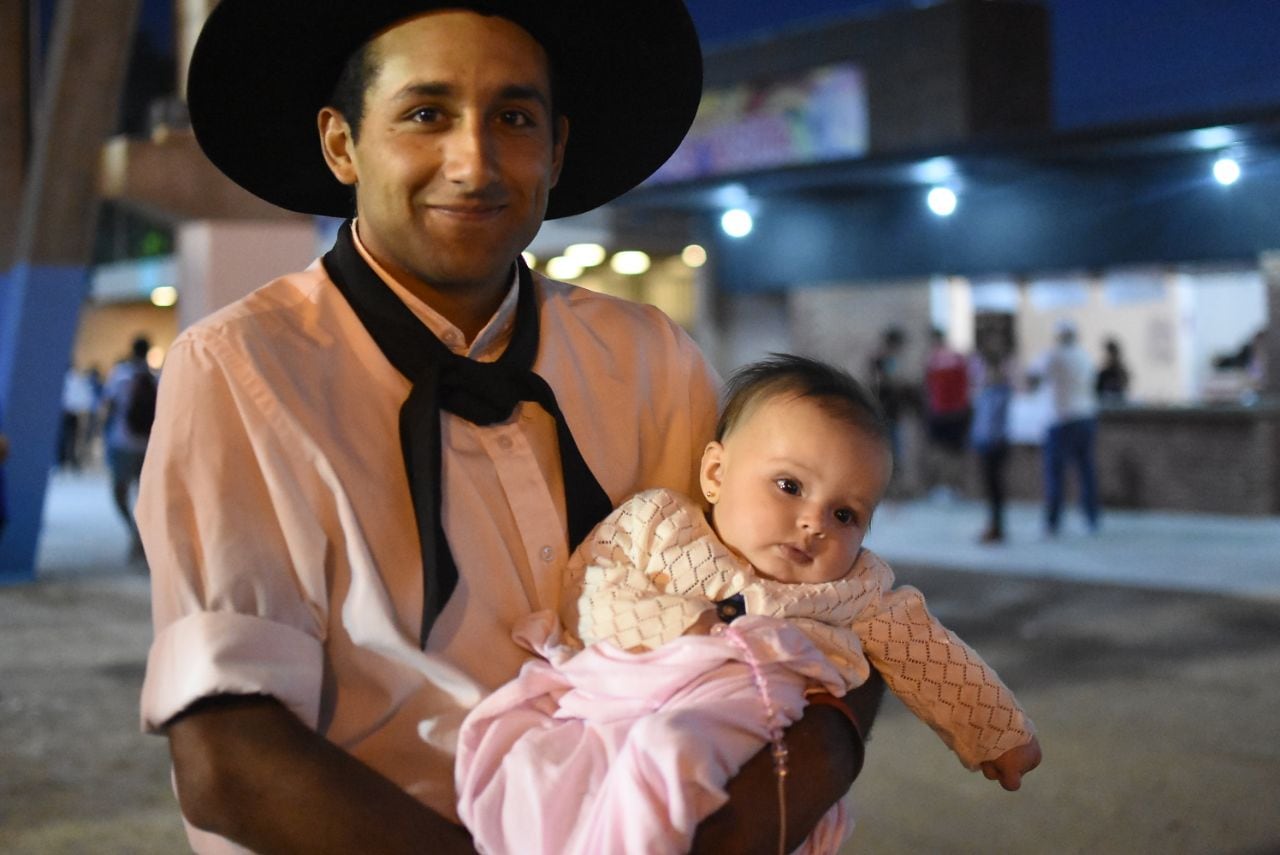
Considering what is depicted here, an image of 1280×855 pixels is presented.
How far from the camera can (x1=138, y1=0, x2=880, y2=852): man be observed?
4.63ft

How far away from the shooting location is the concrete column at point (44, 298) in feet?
31.1

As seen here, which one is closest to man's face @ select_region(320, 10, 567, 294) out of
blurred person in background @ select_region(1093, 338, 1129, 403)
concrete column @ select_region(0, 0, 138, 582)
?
concrete column @ select_region(0, 0, 138, 582)

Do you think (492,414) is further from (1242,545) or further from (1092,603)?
(1242,545)

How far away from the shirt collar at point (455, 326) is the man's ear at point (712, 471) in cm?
32

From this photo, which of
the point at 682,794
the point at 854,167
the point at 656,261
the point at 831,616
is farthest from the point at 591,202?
the point at 656,261

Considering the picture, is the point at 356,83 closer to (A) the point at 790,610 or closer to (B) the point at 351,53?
(B) the point at 351,53

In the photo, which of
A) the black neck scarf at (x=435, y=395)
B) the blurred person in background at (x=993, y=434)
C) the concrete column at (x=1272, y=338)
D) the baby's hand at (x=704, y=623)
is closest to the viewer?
the black neck scarf at (x=435, y=395)

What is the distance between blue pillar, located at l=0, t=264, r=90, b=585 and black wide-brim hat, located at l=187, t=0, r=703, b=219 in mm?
8466

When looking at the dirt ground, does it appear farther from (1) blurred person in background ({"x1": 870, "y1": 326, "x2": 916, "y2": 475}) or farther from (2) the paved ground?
(1) blurred person in background ({"x1": 870, "y1": 326, "x2": 916, "y2": 475})

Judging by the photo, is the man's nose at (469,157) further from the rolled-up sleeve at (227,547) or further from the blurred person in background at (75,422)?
the blurred person in background at (75,422)

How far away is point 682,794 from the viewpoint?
1.37 metres

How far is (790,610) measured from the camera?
168 cm

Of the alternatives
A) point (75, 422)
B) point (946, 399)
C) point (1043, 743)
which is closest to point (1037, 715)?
point (1043, 743)

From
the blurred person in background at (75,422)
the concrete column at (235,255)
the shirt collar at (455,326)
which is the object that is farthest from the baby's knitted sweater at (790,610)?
the blurred person in background at (75,422)
